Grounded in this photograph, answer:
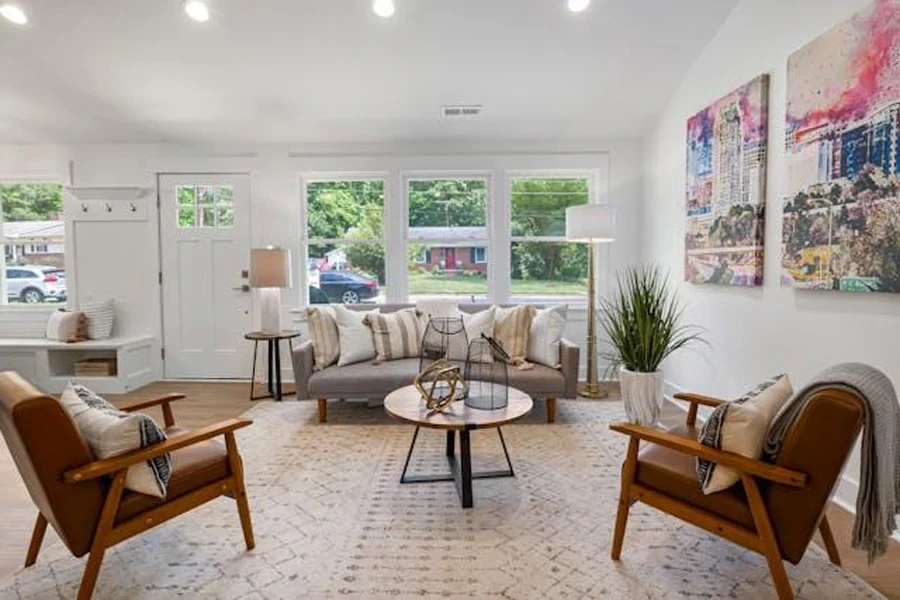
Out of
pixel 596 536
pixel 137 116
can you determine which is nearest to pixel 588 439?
pixel 596 536

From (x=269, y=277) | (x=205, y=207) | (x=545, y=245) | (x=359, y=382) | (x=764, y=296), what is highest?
(x=205, y=207)

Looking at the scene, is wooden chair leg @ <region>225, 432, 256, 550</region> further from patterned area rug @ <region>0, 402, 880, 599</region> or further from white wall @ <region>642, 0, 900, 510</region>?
white wall @ <region>642, 0, 900, 510</region>

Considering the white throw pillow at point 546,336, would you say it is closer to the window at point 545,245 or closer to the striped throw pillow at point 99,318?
the window at point 545,245

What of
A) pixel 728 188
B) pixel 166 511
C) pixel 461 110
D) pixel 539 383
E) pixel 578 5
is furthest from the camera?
pixel 461 110

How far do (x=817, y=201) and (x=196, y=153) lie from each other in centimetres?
488

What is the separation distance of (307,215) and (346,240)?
452mm

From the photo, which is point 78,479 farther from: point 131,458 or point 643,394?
point 643,394

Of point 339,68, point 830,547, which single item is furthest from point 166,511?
point 339,68

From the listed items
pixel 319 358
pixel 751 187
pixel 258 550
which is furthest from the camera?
pixel 319 358

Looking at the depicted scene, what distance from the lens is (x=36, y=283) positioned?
16.4 ft

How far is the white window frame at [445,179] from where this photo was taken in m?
4.85

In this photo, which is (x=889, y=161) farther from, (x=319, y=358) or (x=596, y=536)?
(x=319, y=358)

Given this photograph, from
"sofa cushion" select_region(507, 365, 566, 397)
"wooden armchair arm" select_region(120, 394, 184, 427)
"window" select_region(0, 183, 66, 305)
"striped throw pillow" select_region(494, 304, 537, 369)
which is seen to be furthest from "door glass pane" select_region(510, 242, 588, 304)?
"window" select_region(0, 183, 66, 305)

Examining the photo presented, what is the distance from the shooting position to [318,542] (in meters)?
2.12
